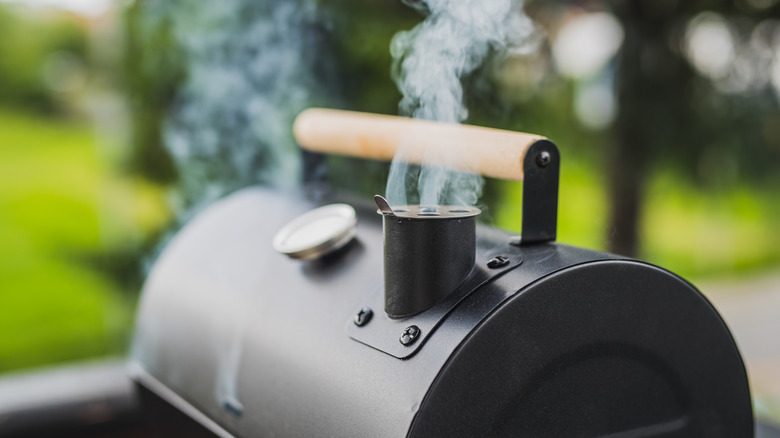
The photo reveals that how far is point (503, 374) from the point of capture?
84 centimetres

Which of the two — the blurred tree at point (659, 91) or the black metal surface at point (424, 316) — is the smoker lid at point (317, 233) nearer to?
the black metal surface at point (424, 316)

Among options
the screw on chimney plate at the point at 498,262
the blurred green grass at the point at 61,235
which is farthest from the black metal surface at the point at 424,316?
the blurred green grass at the point at 61,235

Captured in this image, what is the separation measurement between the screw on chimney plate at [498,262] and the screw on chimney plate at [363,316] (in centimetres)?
17

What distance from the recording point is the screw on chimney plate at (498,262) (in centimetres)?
93

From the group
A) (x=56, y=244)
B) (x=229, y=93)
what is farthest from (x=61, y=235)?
(x=229, y=93)

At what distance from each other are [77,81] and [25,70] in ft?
0.54

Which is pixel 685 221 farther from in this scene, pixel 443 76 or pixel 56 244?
pixel 443 76

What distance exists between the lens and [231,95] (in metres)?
2.27

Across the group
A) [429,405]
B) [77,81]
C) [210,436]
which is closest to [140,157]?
[77,81]

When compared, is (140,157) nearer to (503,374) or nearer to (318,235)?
(318,235)

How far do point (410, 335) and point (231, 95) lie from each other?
62.1 inches

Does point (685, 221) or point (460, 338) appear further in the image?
point (685, 221)

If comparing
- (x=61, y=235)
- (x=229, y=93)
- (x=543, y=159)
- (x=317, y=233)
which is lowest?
(x=61, y=235)

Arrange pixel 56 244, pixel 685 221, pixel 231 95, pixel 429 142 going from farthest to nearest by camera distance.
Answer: pixel 685 221, pixel 56 244, pixel 231 95, pixel 429 142
